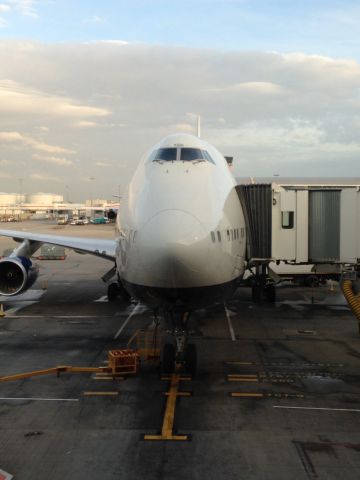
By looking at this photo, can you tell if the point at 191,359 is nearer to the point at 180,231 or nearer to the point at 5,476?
the point at 180,231

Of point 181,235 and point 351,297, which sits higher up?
point 181,235

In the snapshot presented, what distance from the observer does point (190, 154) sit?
43.9 feet

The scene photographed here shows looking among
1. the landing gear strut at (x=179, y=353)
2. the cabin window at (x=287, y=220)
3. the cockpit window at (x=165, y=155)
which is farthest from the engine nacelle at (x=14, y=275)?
the cabin window at (x=287, y=220)

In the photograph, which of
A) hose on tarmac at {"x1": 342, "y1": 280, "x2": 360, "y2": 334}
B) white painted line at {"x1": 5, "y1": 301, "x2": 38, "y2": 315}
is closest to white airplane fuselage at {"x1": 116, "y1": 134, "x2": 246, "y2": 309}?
hose on tarmac at {"x1": 342, "y1": 280, "x2": 360, "y2": 334}

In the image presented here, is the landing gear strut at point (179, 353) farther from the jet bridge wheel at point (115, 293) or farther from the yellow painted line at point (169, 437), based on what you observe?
the jet bridge wheel at point (115, 293)

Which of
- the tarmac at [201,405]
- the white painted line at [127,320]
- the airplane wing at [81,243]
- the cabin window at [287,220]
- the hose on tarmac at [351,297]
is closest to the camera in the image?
the tarmac at [201,405]

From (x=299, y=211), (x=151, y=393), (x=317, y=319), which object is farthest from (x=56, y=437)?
(x=317, y=319)

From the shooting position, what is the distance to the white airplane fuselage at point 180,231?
1011 centimetres

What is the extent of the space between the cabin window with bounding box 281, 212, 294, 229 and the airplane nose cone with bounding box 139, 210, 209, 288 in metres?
6.99

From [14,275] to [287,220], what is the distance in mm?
12717

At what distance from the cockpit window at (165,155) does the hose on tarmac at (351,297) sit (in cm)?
774

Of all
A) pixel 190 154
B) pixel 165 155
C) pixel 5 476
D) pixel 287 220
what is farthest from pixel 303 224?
pixel 5 476

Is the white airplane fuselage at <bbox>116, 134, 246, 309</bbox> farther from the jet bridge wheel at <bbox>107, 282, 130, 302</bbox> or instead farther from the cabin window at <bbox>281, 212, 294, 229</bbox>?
the jet bridge wheel at <bbox>107, 282, 130, 302</bbox>

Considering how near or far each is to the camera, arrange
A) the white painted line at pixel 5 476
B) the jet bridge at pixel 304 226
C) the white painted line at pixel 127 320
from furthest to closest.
Result: the white painted line at pixel 127 320, the jet bridge at pixel 304 226, the white painted line at pixel 5 476
